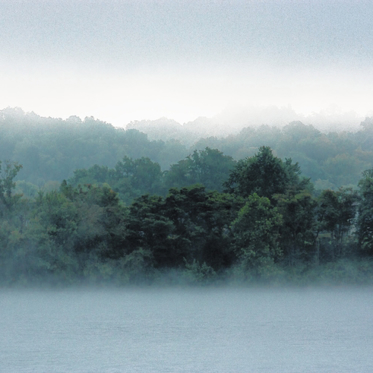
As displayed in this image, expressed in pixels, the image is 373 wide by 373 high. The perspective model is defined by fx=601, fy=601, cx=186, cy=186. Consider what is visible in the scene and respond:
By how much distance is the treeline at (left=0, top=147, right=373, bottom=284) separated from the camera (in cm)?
5731

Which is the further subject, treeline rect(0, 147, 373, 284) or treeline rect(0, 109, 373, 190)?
treeline rect(0, 109, 373, 190)

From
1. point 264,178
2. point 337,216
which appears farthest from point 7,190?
point 337,216

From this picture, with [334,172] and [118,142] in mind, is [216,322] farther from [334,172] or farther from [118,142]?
[118,142]

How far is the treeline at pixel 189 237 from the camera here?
57312 mm

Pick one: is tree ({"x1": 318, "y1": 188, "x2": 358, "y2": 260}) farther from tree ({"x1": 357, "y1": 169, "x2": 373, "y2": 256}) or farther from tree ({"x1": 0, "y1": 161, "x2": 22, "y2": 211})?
tree ({"x1": 0, "y1": 161, "x2": 22, "y2": 211})

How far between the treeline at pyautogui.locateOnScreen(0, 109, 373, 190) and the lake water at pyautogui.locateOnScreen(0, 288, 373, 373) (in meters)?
71.6

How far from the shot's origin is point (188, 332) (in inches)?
1351

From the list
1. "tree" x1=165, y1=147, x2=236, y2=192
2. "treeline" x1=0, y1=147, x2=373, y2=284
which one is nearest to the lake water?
"treeline" x1=0, y1=147, x2=373, y2=284

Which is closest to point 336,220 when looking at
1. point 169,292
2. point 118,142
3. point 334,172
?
point 169,292

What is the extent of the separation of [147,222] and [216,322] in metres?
22.9

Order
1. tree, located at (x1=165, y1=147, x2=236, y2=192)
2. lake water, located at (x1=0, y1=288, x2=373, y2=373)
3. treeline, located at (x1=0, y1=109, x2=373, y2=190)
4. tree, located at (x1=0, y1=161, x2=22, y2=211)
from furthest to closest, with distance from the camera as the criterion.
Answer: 1. treeline, located at (x1=0, y1=109, x2=373, y2=190)
2. tree, located at (x1=165, y1=147, x2=236, y2=192)
3. tree, located at (x1=0, y1=161, x2=22, y2=211)
4. lake water, located at (x1=0, y1=288, x2=373, y2=373)

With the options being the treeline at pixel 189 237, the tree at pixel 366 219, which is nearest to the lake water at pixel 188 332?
the treeline at pixel 189 237

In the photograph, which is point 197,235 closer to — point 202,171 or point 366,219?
point 366,219

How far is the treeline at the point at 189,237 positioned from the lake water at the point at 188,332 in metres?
4.01
